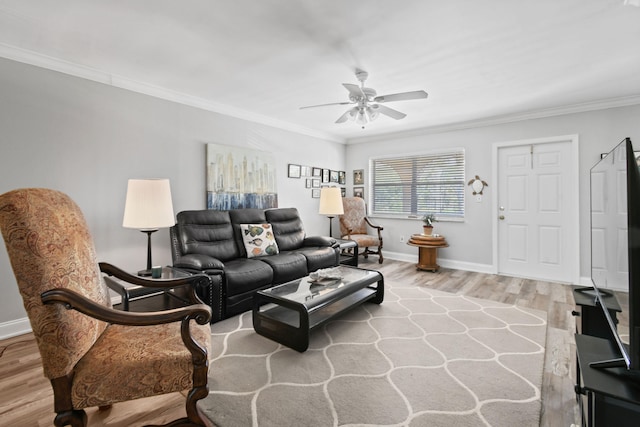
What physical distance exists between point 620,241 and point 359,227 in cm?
464

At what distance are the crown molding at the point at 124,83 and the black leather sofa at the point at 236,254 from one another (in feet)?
4.51

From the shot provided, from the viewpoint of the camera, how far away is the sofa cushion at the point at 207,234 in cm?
322

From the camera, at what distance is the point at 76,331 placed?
123 centimetres

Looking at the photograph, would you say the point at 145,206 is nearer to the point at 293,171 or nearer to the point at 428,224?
the point at 293,171

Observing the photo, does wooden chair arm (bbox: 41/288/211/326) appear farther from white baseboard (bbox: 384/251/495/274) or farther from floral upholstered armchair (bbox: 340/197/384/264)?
white baseboard (bbox: 384/251/495/274)

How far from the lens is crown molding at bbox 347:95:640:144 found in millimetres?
3658

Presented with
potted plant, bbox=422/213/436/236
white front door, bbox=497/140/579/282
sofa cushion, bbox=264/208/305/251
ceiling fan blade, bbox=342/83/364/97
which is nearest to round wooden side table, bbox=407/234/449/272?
potted plant, bbox=422/213/436/236

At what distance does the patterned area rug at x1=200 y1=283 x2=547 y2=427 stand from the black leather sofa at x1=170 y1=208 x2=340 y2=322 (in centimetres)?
30

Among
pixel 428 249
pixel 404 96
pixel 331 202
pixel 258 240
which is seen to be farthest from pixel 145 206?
pixel 428 249

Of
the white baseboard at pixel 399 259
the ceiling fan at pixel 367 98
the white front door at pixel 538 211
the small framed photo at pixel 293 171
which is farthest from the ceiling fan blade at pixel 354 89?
the white baseboard at pixel 399 259

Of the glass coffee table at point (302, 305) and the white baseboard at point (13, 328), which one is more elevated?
the glass coffee table at point (302, 305)

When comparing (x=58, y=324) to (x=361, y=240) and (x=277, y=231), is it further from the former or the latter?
(x=361, y=240)

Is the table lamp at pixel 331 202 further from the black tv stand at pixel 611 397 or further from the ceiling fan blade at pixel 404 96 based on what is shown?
the black tv stand at pixel 611 397

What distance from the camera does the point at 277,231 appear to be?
13.5 feet
